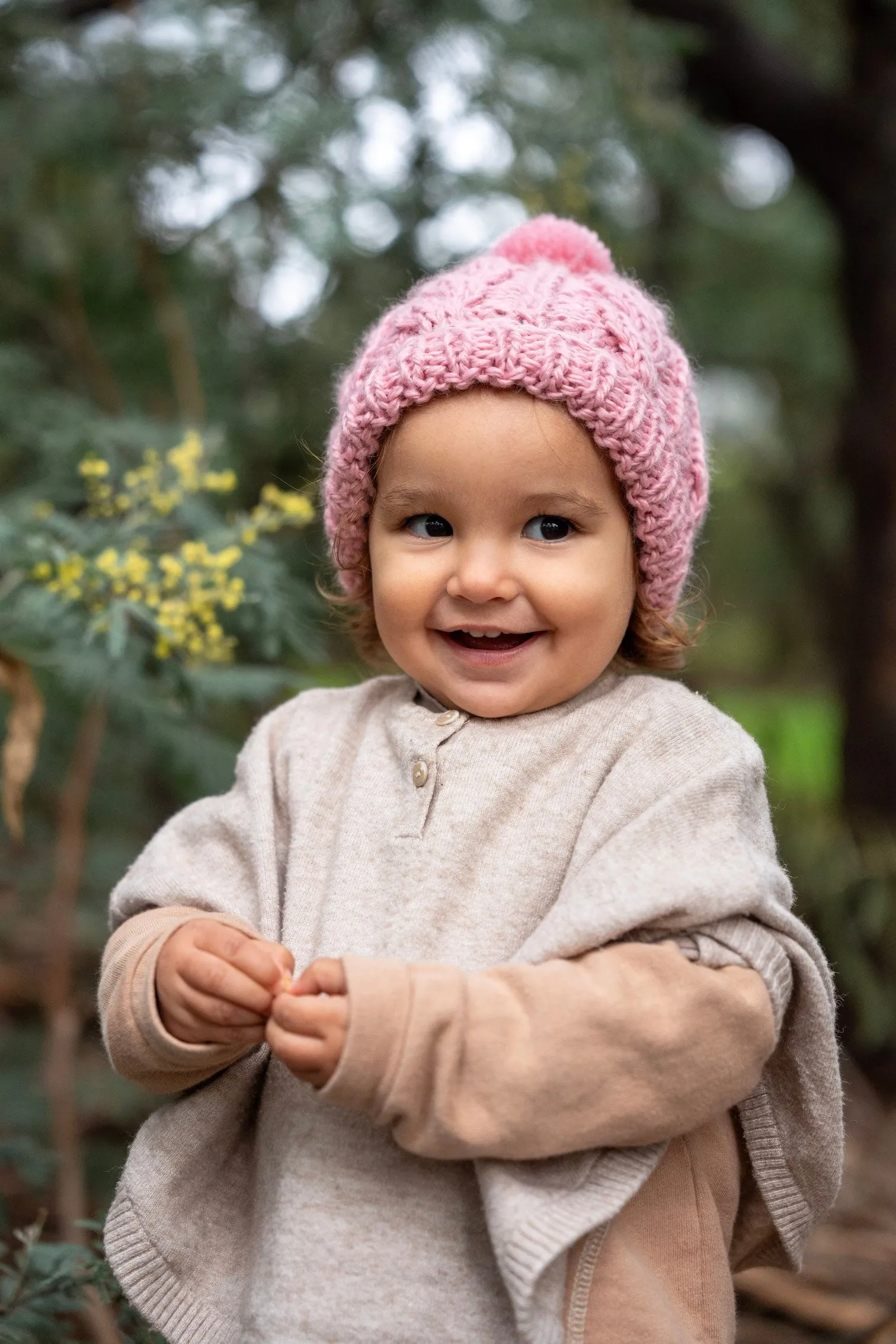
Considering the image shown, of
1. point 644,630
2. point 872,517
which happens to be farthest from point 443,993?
point 872,517

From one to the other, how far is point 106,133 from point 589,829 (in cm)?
226

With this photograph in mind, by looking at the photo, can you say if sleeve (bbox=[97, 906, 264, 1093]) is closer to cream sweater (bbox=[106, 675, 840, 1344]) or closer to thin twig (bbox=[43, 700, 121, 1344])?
cream sweater (bbox=[106, 675, 840, 1344])

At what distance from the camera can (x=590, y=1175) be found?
1.39 metres

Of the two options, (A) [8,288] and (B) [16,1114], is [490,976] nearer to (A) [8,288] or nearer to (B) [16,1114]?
(B) [16,1114]

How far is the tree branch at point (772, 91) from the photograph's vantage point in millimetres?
3994

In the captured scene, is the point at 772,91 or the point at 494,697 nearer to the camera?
the point at 494,697

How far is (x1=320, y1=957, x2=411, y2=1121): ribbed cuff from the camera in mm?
1265

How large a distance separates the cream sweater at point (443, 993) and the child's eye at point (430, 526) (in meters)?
0.22

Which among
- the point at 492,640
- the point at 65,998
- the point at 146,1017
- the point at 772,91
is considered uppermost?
the point at 772,91

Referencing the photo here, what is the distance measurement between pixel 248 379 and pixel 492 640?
2.08m

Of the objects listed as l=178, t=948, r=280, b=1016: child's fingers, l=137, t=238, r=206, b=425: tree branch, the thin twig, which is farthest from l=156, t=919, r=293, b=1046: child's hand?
Answer: l=137, t=238, r=206, b=425: tree branch

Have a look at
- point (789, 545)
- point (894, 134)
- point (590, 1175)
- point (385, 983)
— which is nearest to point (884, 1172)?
point (590, 1175)

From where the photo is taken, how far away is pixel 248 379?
3461 mm

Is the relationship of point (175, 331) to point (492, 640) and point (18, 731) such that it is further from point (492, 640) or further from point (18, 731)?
point (492, 640)
